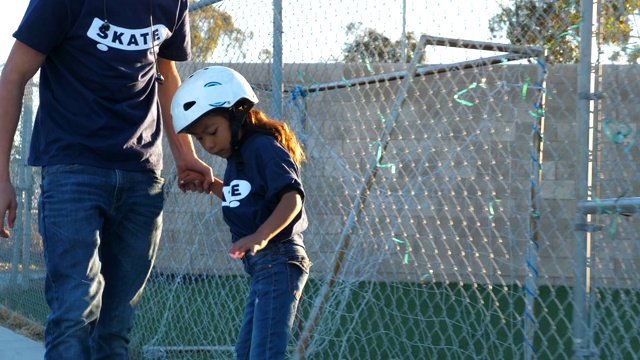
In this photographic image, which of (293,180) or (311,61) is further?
(311,61)

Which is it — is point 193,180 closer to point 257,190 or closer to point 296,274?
point 257,190

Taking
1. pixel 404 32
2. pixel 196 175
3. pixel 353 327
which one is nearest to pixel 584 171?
pixel 404 32

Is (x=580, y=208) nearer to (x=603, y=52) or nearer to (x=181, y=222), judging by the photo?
(x=603, y=52)

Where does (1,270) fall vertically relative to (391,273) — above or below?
below

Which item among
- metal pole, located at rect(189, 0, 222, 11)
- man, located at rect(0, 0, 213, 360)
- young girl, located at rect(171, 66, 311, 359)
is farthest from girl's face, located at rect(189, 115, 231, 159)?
metal pole, located at rect(189, 0, 222, 11)

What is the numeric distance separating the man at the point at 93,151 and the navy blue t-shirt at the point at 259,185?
36 centimetres

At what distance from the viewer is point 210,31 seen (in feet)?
19.2

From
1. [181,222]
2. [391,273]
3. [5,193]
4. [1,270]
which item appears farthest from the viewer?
[1,270]

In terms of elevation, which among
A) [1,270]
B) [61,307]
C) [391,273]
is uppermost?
[61,307]

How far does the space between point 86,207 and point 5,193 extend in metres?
0.29

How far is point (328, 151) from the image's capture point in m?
5.71

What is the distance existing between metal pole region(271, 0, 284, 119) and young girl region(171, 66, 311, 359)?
1.15 m

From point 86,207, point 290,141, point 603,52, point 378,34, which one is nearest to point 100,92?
point 86,207

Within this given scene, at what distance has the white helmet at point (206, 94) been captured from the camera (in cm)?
352
